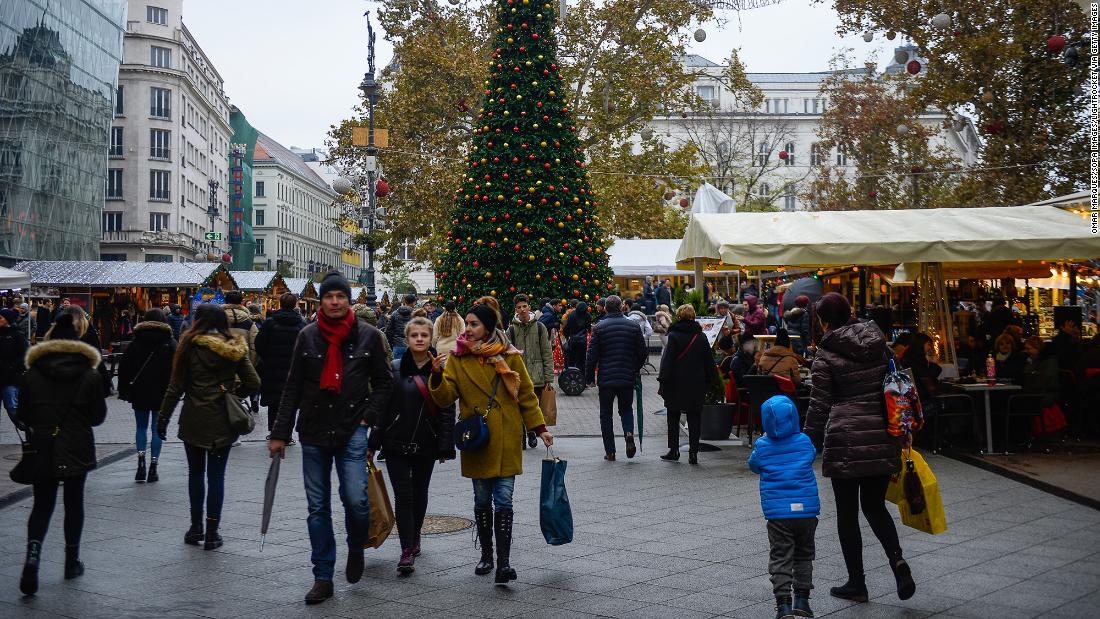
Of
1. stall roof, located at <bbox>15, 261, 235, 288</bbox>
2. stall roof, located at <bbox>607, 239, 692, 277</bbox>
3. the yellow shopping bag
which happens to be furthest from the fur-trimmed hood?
stall roof, located at <bbox>15, 261, 235, 288</bbox>

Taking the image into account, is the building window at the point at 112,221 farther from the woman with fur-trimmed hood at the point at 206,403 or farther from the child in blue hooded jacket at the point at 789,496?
the child in blue hooded jacket at the point at 789,496

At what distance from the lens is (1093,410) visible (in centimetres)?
1357

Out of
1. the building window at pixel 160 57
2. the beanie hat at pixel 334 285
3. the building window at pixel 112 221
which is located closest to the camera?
the beanie hat at pixel 334 285

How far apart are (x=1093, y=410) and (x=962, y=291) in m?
10.1

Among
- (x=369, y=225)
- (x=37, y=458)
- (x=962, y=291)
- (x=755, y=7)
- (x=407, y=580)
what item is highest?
(x=755, y=7)

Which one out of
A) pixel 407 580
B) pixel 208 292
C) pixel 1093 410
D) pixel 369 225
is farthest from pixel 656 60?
pixel 407 580

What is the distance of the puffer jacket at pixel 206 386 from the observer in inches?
308

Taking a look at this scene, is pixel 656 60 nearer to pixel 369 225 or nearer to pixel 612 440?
pixel 369 225

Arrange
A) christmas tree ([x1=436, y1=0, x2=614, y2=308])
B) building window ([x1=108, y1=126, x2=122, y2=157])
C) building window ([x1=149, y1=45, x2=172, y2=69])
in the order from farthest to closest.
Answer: building window ([x1=149, y1=45, x2=172, y2=69]) < building window ([x1=108, y1=126, x2=122, y2=157]) < christmas tree ([x1=436, y1=0, x2=614, y2=308])

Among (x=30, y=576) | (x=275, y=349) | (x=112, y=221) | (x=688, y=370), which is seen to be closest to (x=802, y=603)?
(x=30, y=576)

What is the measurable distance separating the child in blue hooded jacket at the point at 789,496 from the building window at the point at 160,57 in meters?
80.2

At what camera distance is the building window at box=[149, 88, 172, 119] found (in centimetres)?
7775

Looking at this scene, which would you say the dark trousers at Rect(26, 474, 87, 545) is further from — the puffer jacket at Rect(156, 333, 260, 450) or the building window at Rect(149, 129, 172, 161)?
the building window at Rect(149, 129, 172, 161)

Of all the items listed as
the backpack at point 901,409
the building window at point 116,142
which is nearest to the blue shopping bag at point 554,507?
the backpack at point 901,409
